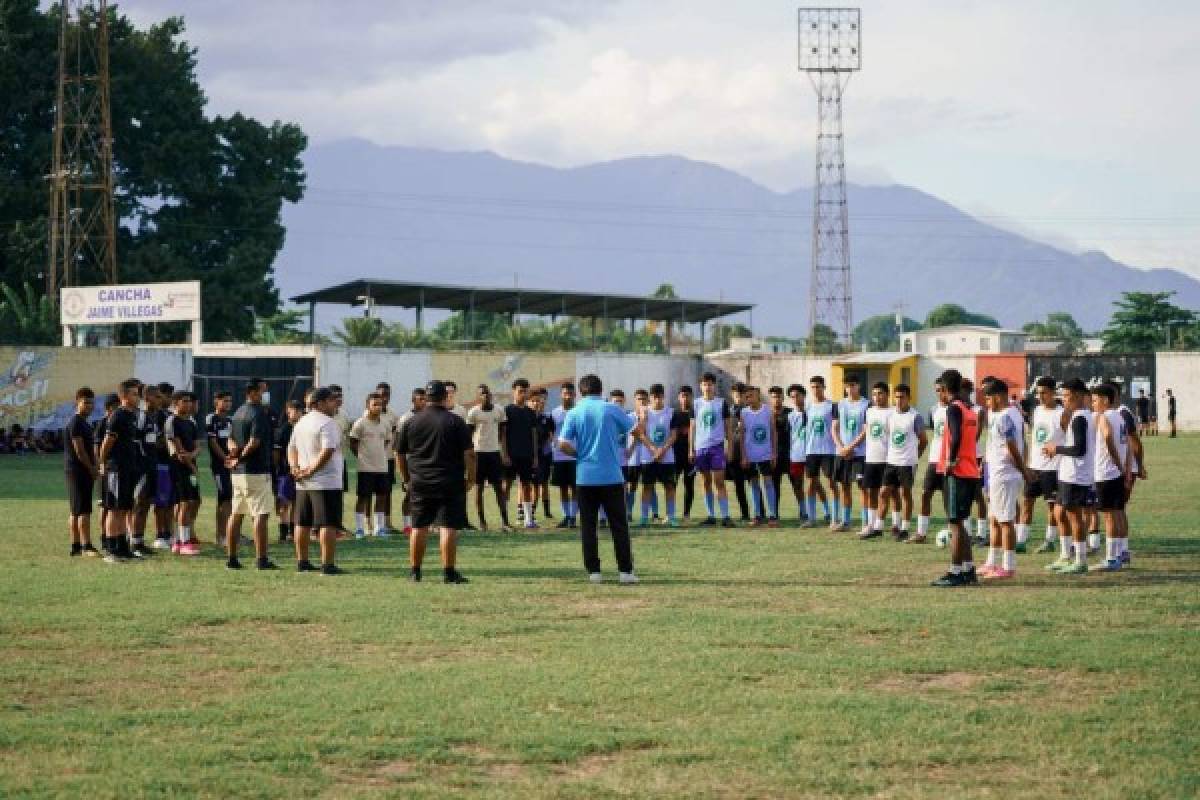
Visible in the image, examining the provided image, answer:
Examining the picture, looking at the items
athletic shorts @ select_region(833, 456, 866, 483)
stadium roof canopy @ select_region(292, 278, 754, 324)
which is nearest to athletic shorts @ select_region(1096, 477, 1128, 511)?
athletic shorts @ select_region(833, 456, 866, 483)

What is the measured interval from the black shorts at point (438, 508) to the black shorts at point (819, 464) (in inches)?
301

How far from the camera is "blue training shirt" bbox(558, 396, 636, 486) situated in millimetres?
14992

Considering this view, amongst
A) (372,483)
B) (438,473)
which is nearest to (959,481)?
(438,473)

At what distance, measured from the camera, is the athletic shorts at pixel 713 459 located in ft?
71.3

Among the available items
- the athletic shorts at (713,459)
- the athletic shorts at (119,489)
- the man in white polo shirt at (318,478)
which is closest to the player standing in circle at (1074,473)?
the athletic shorts at (713,459)

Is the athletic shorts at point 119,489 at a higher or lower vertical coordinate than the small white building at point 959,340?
lower

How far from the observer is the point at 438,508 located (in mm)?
14797

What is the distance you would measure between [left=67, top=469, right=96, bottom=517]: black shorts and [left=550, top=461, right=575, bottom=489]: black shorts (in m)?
6.66

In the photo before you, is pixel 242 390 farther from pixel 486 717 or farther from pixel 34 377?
pixel 486 717

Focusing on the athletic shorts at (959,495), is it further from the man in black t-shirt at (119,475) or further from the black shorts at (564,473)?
the man in black t-shirt at (119,475)

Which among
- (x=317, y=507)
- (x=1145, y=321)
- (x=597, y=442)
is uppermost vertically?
(x=1145, y=321)

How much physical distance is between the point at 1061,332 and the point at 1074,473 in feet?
480

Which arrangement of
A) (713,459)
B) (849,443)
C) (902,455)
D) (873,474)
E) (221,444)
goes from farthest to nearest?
(713,459), (849,443), (873,474), (902,455), (221,444)

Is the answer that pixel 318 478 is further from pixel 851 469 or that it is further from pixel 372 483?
pixel 851 469
